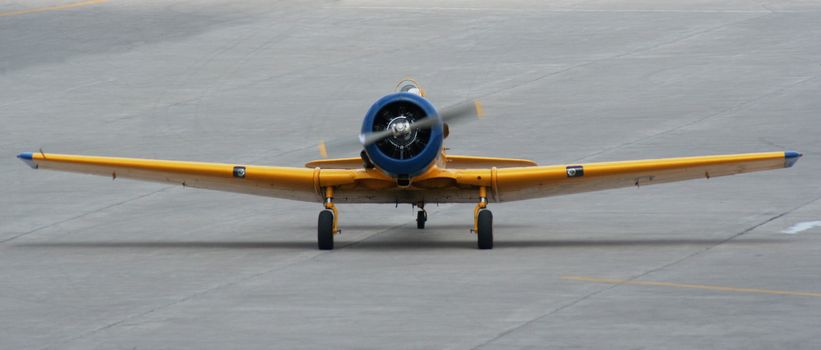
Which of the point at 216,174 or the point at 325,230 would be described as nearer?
the point at 325,230

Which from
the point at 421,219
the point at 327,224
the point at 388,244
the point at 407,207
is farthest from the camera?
the point at 407,207

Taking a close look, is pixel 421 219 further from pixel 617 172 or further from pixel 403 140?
pixel 617 172

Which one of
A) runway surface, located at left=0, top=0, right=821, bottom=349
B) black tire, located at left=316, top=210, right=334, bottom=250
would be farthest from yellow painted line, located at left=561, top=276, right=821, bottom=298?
black tire, located at left=316, top=210, right=334, bottom=250

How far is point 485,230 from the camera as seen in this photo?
2159 cm

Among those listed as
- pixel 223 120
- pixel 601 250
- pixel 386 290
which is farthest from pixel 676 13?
pixel 386 290

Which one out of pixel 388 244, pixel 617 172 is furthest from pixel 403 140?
pixel 617 172

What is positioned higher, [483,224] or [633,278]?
[483,224]

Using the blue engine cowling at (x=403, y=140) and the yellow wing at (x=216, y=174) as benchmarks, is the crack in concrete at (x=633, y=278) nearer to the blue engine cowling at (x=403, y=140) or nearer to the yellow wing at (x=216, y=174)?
the blue engine cowling at (x=403, y=140)

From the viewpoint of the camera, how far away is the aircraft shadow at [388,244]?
874 inches

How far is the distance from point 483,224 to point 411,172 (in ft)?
4.11

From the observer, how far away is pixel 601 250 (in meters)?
21.6

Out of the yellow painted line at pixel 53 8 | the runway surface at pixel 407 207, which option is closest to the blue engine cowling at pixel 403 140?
the runway surface at pixel 407 207

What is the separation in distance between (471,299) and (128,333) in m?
3.83

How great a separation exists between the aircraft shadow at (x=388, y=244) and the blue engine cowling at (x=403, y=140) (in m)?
1.79
